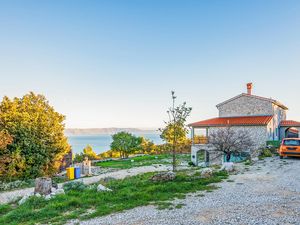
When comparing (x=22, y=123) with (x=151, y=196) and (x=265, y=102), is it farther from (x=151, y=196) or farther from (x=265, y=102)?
(x=265, y=102)

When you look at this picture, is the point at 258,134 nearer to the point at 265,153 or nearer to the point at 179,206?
the point at 265,153

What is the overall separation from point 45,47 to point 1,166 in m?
11.1

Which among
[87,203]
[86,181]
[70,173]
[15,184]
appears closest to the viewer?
[87,203]

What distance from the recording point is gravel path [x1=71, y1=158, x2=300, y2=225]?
617 centimetres

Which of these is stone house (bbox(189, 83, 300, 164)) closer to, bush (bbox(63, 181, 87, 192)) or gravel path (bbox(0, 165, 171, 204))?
gravel path (bbox(0, 165, 171, 204))

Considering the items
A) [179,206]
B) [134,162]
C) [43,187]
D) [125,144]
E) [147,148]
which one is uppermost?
[179,206]

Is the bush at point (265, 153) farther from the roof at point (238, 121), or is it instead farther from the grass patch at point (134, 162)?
the grass patch at point (134, 162)

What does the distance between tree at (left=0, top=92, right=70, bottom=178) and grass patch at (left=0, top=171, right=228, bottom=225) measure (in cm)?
1172

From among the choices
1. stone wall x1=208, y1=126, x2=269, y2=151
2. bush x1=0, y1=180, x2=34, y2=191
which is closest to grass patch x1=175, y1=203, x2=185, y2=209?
bush x1=0, y1=180, x2=34, y2=191

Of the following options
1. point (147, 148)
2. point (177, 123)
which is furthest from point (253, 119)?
point (147, 148)

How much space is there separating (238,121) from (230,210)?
22.5 metres

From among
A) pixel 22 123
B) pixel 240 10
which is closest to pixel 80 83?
pixel 22 123

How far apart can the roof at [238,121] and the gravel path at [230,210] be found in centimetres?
1713

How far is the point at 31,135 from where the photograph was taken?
2070 cm
